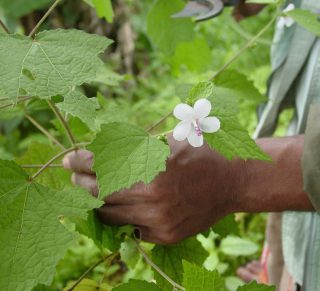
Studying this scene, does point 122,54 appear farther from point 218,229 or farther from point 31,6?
point 218,229

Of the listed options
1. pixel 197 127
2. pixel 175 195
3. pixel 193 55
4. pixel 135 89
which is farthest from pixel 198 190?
pixel 135 89

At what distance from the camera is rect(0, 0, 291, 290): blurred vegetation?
3.22ft

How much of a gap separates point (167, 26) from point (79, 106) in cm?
49

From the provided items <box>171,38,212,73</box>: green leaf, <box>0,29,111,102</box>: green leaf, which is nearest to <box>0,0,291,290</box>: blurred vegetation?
<box>171,38,212,73</box>: green leaf

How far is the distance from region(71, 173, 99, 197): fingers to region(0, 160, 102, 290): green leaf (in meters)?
0.12

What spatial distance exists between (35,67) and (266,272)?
1251 millimetres

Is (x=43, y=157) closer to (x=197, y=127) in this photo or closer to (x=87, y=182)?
(x=87, y=182)

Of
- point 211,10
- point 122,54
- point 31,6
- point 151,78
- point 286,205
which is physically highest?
point 211,10

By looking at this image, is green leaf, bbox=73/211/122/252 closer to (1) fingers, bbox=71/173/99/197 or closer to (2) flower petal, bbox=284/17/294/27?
(1) fingers, bbox=71/173/99/197

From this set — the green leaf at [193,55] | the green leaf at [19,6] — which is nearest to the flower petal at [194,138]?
the green leaf at [193,55]

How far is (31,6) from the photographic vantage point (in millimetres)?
2389

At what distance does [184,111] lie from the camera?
0.65 m

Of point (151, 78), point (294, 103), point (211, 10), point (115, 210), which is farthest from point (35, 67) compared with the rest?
point (151, 78)

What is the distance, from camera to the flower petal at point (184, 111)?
2.11 feet
